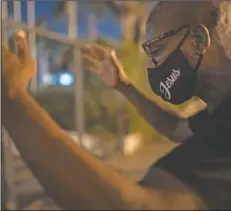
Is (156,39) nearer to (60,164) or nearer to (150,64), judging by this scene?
(150,64)

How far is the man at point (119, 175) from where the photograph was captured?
1.18 meters

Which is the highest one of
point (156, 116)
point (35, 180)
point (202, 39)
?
point (202, 39)

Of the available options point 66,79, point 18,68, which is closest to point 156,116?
point 66,79

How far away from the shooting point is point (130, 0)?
1.20 m

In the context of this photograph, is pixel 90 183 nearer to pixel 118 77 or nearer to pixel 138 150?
pixel 138 150

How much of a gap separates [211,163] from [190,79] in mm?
217

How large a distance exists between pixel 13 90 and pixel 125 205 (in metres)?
0.41

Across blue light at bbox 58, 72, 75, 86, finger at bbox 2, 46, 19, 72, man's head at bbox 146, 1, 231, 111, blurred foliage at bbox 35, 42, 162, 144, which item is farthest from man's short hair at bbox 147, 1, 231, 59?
finger at bbox 2, 46, 19, 72

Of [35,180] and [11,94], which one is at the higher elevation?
[11,94]

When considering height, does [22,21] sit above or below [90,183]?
above

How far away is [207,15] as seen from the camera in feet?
3.81

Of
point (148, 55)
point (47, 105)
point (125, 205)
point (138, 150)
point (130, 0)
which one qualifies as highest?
point (130, 0)

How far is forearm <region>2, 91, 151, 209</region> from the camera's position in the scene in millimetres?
1190

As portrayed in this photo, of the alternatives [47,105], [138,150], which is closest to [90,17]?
[47,105]
